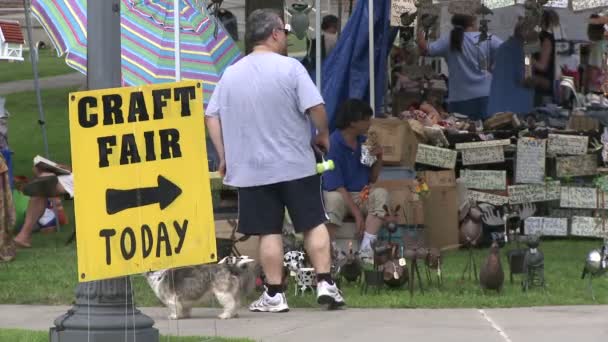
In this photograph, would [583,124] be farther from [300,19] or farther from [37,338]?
[37,338]

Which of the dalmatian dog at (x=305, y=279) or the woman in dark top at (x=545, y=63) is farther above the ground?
the woman in dark top at (x=545, y=63)

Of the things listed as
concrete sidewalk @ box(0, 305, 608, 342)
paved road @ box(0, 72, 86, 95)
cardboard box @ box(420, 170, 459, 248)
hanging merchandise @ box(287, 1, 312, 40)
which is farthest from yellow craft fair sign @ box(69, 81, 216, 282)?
paved road @ box(0, 72, 86, 95)

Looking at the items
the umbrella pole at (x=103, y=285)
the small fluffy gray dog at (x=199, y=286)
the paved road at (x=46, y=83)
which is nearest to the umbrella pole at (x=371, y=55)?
the small fluffy gray dog at (x=199, y=286)

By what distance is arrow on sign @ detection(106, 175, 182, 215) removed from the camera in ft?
22.5

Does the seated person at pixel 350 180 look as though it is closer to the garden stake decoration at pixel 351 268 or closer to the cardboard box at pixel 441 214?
the garden stake decoration at pixel 351 268

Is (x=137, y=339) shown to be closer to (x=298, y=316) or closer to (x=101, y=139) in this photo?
(x=101, y=139)

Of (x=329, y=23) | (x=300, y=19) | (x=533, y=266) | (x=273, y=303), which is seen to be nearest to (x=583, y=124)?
(x=300, y=19)

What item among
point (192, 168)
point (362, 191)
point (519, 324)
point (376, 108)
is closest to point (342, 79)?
point (376, 108)

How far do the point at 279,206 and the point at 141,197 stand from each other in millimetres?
1942

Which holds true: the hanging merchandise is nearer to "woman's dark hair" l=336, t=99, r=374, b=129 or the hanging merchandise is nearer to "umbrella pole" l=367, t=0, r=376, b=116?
"umbrella pole" l=367, t=0, r=376, b=116

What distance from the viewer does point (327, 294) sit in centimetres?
870

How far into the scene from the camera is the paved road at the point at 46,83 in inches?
1051

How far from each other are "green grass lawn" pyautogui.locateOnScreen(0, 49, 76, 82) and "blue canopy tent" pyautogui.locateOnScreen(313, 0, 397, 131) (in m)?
15.8

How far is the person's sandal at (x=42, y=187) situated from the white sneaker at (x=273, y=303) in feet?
13.7
